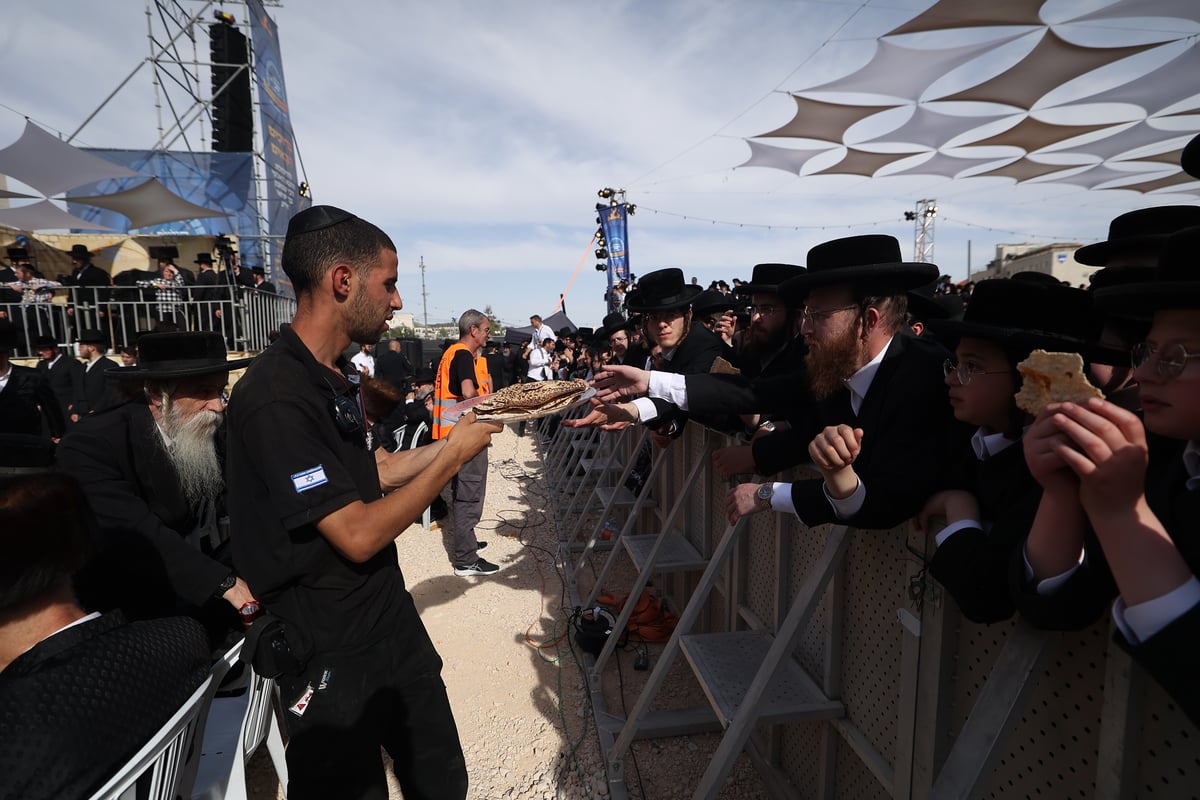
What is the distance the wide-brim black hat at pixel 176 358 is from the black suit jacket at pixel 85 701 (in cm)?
143

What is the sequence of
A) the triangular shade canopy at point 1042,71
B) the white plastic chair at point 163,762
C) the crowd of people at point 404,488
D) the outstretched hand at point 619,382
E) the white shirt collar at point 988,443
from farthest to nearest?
the triangular shade canopy at point 1042,71, the outstretched hand at point 619,382, the white shirt collar at point 988,443, the white plastic chair at point 163,762, the crowd of people at point 404,488

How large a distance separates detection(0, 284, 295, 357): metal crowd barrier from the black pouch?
1242cm

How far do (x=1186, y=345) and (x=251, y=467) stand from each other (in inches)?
99.5

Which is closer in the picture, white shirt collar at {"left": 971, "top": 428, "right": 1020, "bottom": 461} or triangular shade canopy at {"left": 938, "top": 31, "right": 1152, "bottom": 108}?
white shirt collar at {"left": 971, "top": 428, "right": 1020, "bottom": 461}

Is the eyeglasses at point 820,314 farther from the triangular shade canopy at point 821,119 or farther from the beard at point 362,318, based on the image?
the triangular shade canopy at point 821,119

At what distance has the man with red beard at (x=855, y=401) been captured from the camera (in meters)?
1.86

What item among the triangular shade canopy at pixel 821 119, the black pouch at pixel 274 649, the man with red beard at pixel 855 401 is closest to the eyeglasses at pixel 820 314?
the man with red beard at pixel 855 401

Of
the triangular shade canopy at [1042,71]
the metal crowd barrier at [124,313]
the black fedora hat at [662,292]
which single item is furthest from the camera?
the metal crowd barrier at [124,313]

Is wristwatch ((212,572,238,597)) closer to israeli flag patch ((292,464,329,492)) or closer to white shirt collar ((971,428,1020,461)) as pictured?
israeli flag patch ((292,464,329,492))

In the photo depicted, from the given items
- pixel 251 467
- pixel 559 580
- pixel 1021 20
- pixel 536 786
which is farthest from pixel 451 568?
pixel 1021 20

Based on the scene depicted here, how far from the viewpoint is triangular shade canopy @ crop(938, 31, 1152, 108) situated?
31.6 feet

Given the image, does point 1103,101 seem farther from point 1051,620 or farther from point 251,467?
point 251,467

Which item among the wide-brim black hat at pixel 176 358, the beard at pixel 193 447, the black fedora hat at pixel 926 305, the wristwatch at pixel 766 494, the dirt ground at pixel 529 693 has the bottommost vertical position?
the dirt ground at pixel 529 693

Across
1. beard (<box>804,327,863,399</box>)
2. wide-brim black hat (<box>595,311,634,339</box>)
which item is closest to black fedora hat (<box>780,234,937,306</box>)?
beard (<box>804,327,863,399</box>)
